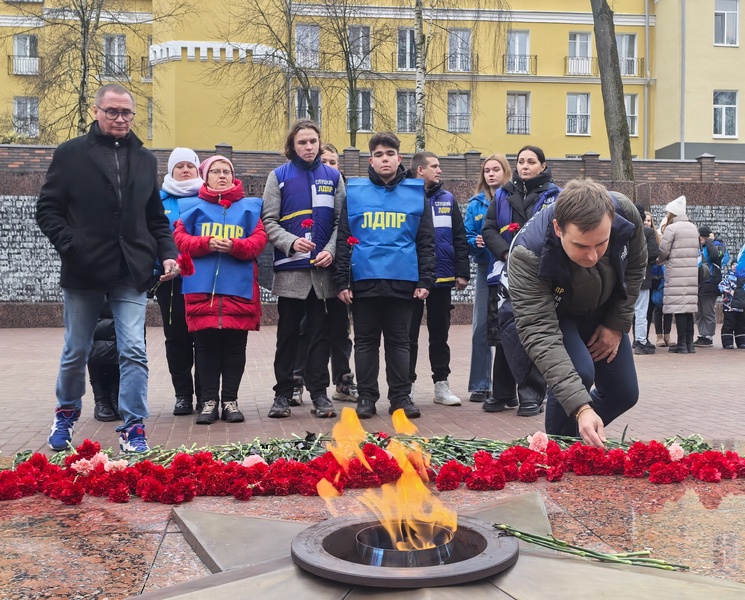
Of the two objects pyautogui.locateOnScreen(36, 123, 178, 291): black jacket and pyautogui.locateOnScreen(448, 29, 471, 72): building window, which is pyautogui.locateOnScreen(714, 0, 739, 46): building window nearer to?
pyautogui.locateOnScreen(448, 29, 471, 72): building window

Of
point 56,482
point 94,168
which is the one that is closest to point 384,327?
point 94,168

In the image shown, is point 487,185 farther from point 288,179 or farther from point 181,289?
point 181,289

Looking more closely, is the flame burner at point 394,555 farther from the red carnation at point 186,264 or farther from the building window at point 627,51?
the building window at point 627,51

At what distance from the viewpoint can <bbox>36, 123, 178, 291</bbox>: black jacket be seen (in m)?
5.00

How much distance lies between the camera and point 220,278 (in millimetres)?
6500

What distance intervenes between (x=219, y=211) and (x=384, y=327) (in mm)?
1488

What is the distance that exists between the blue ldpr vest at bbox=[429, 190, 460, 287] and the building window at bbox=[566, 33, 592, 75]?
34599mm

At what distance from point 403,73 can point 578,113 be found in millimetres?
8424

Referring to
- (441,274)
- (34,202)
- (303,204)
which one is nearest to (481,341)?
(441,274)

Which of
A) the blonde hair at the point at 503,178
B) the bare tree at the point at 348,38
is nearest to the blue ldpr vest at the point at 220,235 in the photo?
the blonde hair at the point at 503,178

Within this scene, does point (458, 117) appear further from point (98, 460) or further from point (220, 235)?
point (98, 460)

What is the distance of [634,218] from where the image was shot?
407 centimetres

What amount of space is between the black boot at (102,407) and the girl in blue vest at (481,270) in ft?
9.68

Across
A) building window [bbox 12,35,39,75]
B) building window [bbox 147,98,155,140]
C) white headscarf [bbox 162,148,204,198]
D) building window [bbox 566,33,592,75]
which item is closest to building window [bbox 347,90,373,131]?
building window [bbox 147,98,155,140]
